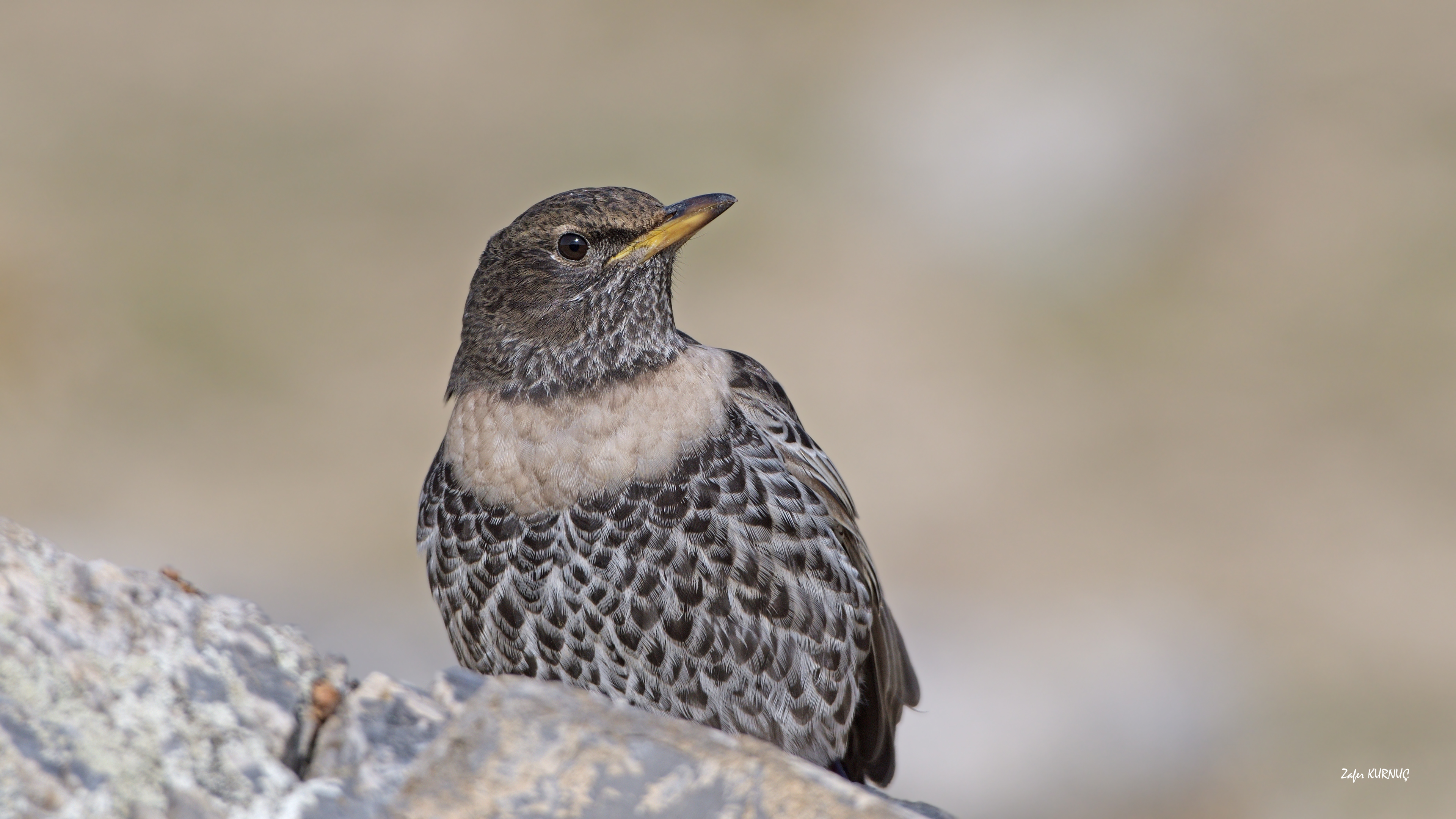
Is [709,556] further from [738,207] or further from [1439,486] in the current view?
[738,207]

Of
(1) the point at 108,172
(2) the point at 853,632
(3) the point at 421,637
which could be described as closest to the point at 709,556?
(2) the point at 853,632

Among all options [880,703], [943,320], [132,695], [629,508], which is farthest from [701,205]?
[943,320]

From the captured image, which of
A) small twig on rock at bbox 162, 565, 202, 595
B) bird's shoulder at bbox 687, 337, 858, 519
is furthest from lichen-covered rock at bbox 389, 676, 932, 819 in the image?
bird's shoulder at bbox 687, 337, 858, 519

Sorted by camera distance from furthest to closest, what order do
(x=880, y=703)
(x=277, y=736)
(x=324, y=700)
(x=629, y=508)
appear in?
(x=880, y=703) < (x=629, y=508) < (x=324, y=700) < (x=277, y=736)

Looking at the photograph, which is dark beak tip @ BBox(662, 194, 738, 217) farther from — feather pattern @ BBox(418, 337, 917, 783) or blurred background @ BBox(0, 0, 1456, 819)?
blurred background @ BBox(0, 0, 1456, 819)

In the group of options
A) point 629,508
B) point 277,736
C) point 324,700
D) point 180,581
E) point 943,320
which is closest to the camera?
point 277,736

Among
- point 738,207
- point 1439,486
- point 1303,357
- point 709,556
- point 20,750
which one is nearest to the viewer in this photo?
point 20,750

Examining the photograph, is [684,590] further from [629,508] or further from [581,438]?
[581,438]
